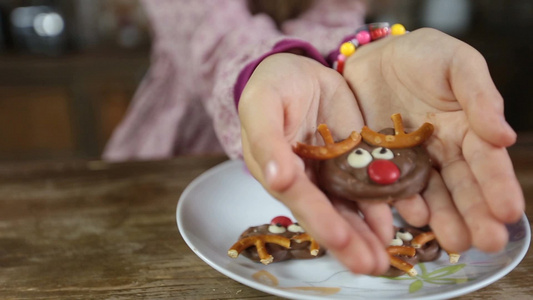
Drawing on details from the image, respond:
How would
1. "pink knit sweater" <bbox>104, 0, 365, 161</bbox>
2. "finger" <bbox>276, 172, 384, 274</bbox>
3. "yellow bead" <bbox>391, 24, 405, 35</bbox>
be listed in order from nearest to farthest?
1. "finger" <bbox>276, 172, 384, 274</bbox>
2. "yellow bead" <bbox>391, 24, 405, 35</bbox>
3. "pink knit sweater" <bbox>104, 0, 365, 161</bbox>

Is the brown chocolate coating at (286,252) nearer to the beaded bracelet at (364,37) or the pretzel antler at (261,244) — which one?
the pretzel antler at (261,244)

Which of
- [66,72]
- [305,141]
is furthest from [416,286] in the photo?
[66,72]

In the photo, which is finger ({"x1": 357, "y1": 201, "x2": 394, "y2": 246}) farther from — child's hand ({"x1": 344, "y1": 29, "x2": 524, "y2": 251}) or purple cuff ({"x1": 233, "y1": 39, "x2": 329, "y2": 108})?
purple cuff ({"x1": 233, "y1": 39, "x2": 329, "y2": 108})

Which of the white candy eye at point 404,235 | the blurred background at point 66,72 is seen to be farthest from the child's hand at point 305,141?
the blurred background at point 66,72

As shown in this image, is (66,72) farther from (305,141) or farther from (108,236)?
(305,141)

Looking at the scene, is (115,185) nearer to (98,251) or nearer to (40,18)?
(98,251)

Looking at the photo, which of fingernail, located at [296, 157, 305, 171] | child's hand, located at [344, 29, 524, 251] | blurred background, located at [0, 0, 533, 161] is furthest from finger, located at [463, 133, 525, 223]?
blurred background, located at [0, 0, 533, 161]
